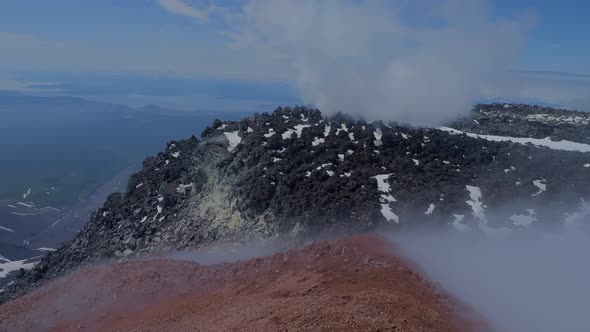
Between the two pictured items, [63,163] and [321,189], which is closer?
[321,189]

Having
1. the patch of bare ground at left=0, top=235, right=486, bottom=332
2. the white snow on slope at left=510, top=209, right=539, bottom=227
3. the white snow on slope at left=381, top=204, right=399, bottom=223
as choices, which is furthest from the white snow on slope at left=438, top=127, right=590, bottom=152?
the patch of bare ground at left=0, top=235, right=486, bottom=332

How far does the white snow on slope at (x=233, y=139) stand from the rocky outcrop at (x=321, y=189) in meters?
0.06

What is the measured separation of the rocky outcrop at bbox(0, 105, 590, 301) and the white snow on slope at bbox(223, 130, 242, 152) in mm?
57

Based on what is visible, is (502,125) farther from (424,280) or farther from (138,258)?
(138,258)

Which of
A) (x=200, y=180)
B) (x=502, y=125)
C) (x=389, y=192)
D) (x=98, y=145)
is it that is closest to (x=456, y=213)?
(x=389, y=192)

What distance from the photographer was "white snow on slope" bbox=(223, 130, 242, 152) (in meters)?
25.0

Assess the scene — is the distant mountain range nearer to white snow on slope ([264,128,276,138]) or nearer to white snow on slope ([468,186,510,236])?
white snow on slope ([264,128,276,138])

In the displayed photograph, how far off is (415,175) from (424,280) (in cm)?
779

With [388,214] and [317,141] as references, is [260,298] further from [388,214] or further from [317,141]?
[317,141]

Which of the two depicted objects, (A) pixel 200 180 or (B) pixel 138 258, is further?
(A) pixel 200 180

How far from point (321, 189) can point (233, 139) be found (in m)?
8.37

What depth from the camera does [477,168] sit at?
69.7 feet

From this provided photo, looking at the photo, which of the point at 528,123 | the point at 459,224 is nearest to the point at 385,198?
the point at 459,224

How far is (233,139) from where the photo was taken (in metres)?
25.7
